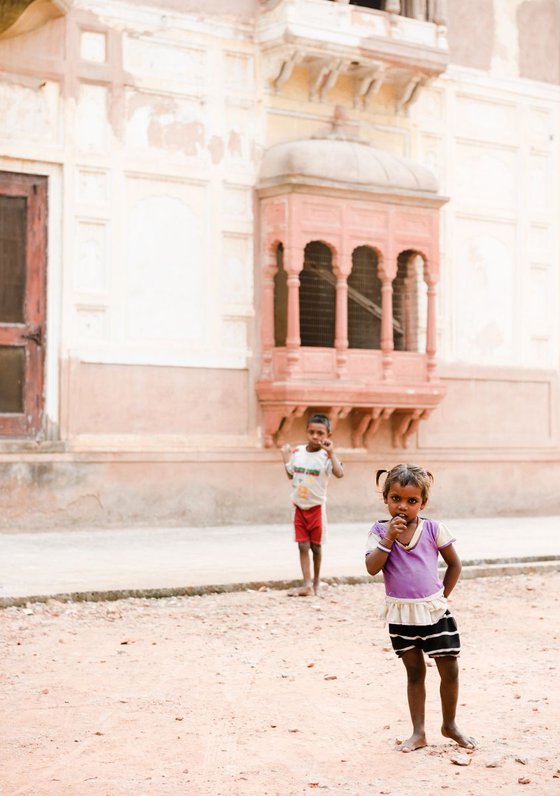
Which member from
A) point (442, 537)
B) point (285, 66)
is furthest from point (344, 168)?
point (442, 537)

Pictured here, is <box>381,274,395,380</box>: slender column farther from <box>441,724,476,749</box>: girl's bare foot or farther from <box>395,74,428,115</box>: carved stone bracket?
<box>441,724,476,749</box>: girl's bare foot

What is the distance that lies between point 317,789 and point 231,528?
969 cm

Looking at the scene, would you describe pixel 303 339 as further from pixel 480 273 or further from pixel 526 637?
pixel 526 637

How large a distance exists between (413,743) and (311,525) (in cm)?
409

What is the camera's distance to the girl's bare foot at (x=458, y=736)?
426 centimetres

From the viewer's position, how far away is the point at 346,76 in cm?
1495

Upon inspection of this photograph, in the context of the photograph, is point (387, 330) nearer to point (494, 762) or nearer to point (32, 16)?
point (32, 16)

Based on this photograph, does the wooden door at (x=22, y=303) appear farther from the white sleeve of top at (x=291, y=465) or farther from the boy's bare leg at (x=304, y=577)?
the boy's bare leg at (x=304, y=577)

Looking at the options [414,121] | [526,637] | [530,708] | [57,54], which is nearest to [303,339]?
[414,121]

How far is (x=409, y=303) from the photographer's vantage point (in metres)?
15.4

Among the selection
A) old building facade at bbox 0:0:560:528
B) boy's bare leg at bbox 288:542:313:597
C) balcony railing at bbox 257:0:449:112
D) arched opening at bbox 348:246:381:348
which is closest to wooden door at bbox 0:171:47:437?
old building facade at bbox 0:0:560:528

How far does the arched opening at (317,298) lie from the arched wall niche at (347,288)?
13mm

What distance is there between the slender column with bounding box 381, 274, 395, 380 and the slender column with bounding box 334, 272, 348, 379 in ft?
1.92

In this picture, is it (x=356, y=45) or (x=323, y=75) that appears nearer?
(x=356, y=45)
